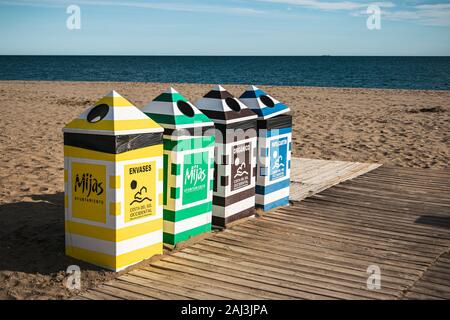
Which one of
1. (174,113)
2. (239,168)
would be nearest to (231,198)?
(239,168)

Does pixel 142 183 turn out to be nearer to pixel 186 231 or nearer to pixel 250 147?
pixel 186 231

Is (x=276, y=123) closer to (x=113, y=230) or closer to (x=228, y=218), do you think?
(x=228, y=218)

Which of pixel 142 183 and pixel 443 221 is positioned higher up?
pixel 142 183

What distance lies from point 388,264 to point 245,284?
4.25ft

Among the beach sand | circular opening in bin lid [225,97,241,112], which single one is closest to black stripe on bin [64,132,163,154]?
the beach sand

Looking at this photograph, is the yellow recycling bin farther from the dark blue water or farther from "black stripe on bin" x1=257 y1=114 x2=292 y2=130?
the dark blue water

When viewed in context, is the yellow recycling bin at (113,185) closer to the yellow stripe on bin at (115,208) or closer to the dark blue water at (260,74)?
the yellow stripe on bin at (115,208)

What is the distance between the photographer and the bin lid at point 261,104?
5.65 metres

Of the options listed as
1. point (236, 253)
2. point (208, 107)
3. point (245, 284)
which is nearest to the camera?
point (245, 284)

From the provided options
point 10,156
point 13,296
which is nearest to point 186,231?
point 13,296

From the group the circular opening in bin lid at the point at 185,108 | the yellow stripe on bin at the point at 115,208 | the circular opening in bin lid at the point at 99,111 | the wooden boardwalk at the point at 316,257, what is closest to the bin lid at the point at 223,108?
the circular opening in bin lid at the point at 185,108

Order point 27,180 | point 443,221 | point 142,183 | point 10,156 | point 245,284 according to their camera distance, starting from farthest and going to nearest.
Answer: point 10,156
point 27,180
point 443,221
point 142,183
point 245,284

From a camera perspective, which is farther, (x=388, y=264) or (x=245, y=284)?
(x=388, y=264)
